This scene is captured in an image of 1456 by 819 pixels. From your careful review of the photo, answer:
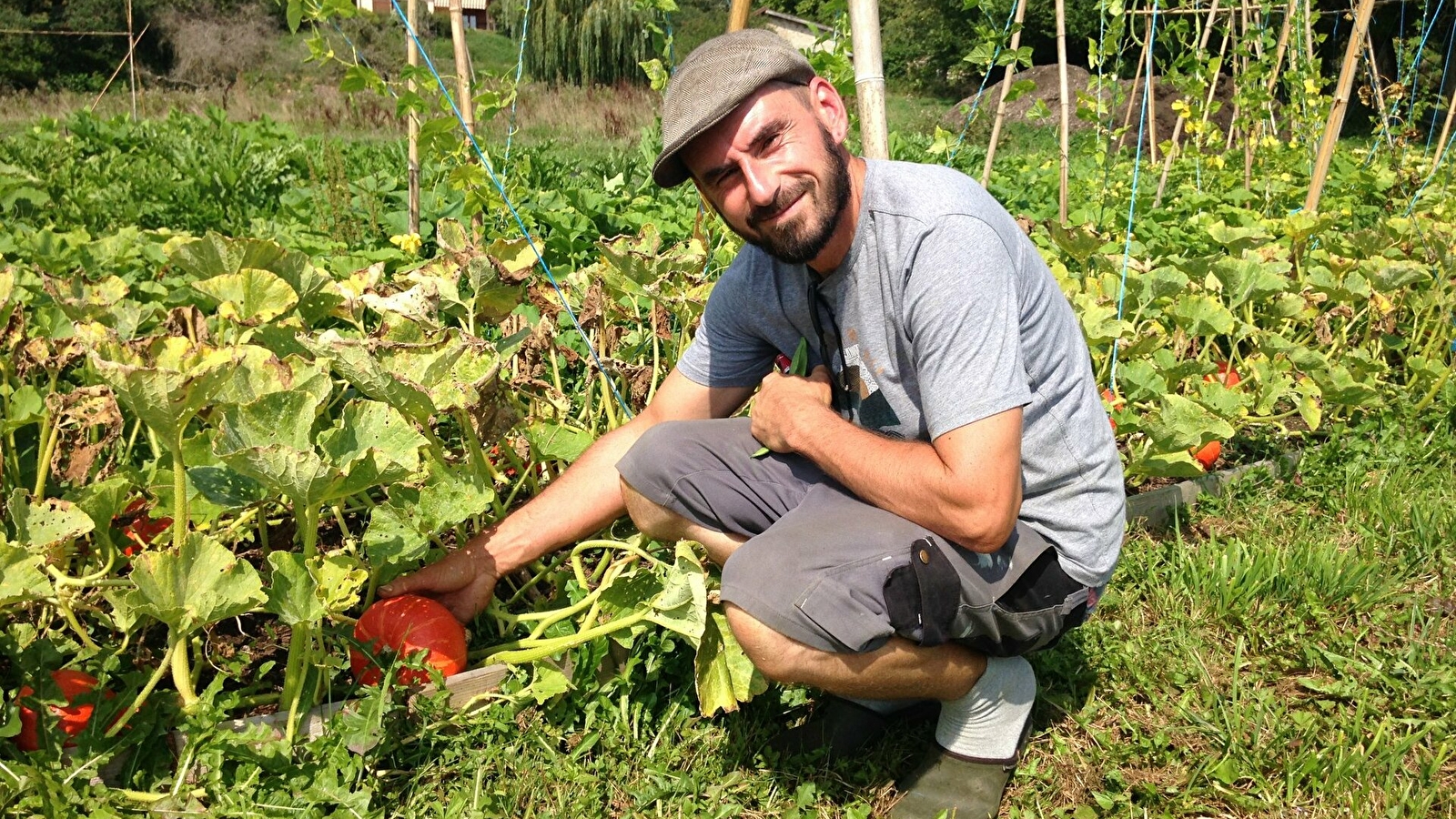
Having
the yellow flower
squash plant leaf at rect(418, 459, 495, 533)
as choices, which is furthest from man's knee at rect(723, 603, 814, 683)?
the yellow flower

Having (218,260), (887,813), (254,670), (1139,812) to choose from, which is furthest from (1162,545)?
(218,260)

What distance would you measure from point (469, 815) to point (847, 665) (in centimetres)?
67

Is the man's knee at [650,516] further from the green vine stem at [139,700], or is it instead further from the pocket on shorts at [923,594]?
the green vine stem at [139,700]

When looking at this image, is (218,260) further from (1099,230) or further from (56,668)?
(1099,230)

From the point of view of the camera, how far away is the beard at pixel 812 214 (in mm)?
1888

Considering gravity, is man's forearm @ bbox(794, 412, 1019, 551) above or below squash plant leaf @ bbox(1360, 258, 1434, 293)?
above

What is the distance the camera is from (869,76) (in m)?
2.73

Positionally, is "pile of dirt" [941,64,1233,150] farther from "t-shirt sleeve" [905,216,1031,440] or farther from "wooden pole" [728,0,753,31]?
"t-shirt sleeve" [905,216,1031,440]

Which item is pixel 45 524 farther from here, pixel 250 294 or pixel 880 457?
pixel 880 457

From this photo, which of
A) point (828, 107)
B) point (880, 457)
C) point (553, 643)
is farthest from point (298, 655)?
point (828, 107)

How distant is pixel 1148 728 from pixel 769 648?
87 cm

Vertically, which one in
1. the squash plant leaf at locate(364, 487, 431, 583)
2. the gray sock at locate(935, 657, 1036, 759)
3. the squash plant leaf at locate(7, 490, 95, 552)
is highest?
the squash plant leaf at locate(7, 490, 95, 552)

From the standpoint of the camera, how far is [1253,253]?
12.0 feet

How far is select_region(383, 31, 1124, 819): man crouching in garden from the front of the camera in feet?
5.92
